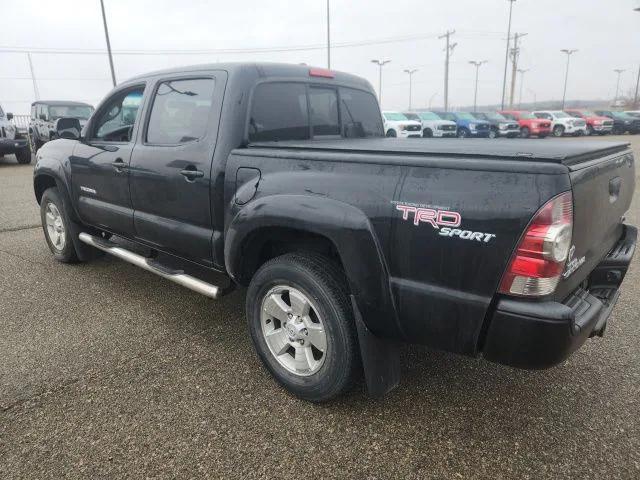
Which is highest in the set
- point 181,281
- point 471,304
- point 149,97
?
point 149,97

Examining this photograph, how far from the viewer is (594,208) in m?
2.00

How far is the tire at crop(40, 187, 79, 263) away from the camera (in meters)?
4.69

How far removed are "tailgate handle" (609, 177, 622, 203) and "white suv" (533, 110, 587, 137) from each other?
26.7 meters

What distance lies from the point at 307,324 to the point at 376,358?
1.36ft

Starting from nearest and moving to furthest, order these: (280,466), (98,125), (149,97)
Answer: (280,466) → (149,97) → (98,125)

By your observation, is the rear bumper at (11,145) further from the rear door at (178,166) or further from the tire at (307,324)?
the tire at (307,324)

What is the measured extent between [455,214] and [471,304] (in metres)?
0.36

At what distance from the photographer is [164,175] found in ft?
10.5

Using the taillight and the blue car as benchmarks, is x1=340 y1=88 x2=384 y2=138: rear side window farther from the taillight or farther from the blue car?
the blue car

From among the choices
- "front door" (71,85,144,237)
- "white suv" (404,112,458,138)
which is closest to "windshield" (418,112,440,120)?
"white suv" (404,112,458,138)

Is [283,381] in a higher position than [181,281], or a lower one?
lower

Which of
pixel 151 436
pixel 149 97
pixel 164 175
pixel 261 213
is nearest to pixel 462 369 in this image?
pixel 261 213

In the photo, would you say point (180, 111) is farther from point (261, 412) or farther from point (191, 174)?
point (261, 412)

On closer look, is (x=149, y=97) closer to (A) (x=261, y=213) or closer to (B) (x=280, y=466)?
(A) (x=261, y=213)
